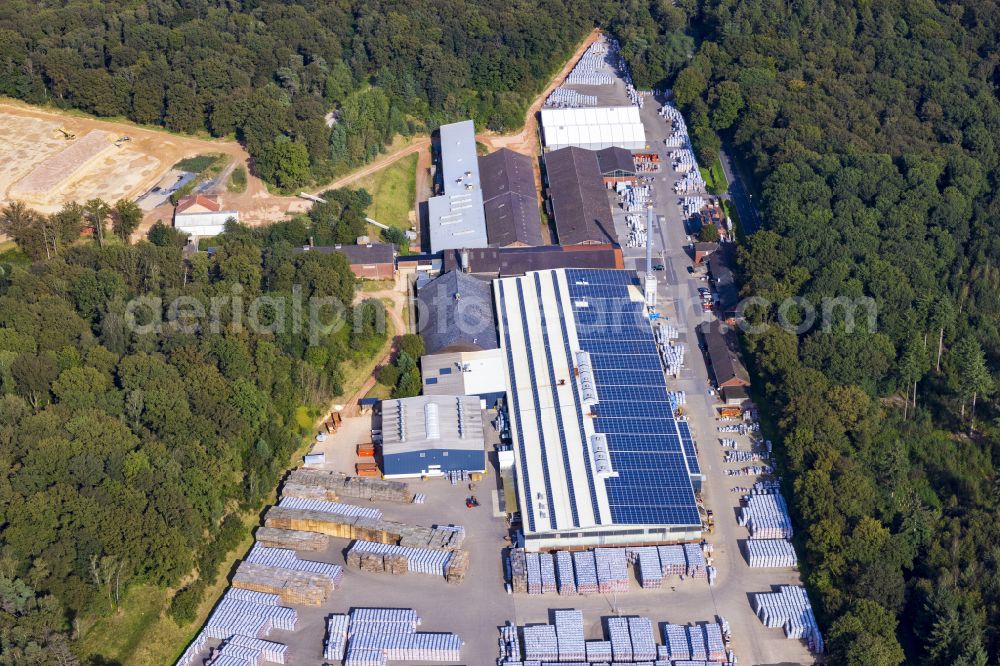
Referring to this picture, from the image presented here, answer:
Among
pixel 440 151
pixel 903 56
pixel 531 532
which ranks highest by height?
pixel 903 56

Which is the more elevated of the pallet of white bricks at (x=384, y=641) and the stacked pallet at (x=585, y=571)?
the stacked pallet at (x=585, y=571)

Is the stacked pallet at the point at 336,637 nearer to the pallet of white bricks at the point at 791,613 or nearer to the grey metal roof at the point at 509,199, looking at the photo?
the pallet of white bricks at the point at 791,613

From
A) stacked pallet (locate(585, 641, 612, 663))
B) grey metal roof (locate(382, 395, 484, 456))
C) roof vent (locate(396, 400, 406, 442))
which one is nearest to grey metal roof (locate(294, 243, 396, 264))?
grey metal roof (locate(382, 395, 484, 456))

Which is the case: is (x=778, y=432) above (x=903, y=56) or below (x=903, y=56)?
below

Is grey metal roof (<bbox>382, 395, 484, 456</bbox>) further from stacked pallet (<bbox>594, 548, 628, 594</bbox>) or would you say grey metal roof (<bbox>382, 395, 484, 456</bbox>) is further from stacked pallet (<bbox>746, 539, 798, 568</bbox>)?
stacked pallet (<bbox>746, 539, 798, 568</bbox>)

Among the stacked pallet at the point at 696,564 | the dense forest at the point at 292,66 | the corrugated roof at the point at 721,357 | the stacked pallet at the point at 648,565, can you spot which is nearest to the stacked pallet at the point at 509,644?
the stacked pallet at the point at 648,565

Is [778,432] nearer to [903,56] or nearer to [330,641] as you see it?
[330,641]

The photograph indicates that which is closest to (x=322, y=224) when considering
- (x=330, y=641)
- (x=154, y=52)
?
(x=154, y=52)
